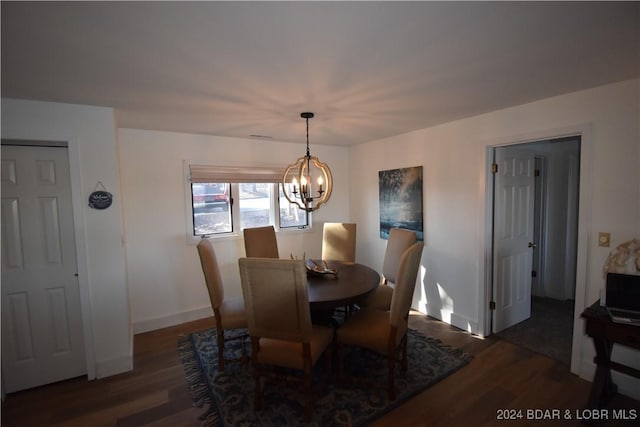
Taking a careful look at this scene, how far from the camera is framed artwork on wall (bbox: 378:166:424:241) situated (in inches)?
140

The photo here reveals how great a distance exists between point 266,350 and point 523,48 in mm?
2413

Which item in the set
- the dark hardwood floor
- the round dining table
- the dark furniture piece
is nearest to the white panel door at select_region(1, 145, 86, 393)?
the dark hardwood floor

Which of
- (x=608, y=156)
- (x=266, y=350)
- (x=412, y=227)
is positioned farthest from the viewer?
(x=412, y=227)

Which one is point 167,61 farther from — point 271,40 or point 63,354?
point 63,354

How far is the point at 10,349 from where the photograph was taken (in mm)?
2246

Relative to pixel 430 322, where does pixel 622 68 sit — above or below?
above

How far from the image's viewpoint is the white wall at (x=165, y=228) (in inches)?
124

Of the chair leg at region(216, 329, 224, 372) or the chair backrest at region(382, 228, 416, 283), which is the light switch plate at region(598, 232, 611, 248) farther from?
the chair leg at region(216, 329, 224, 372)

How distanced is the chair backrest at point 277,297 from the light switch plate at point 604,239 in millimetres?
2286

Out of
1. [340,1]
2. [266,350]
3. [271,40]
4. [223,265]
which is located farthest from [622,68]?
[223,265]

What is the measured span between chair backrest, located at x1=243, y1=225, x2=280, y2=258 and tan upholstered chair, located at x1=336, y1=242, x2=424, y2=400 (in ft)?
5.14

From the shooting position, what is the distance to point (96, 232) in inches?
94.3

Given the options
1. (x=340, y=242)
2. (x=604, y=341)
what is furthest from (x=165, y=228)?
(x=604, y=341)

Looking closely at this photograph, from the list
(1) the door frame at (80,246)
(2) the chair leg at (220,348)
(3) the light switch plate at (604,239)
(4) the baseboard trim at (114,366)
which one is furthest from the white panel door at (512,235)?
(1) the door frame at (80,246)
